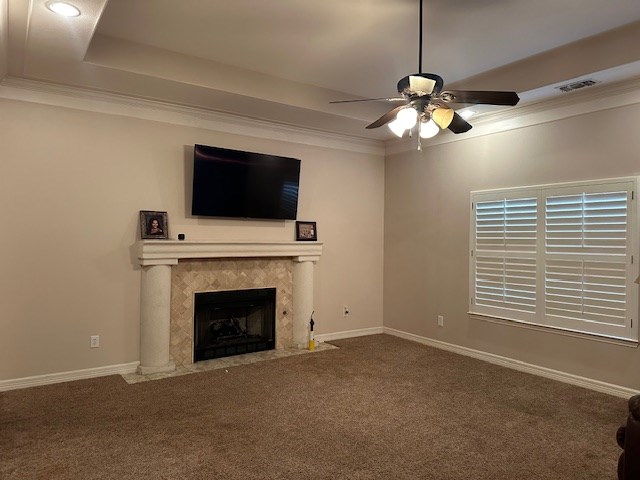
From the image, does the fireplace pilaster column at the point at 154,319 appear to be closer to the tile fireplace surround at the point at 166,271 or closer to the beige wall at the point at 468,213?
the tile fireplace surround at the point at 166,271

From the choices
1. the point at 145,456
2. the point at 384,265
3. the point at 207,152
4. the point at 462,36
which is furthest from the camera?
the point at 384,265

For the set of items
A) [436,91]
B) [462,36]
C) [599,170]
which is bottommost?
[599,170]

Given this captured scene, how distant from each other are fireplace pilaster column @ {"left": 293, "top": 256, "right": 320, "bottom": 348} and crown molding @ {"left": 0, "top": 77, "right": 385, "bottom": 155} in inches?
61.4

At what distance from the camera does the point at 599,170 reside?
4035 millimetres

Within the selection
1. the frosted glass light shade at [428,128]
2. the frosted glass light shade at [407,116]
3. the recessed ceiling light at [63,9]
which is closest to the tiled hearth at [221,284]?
the recessed ceiling light at [63,9]

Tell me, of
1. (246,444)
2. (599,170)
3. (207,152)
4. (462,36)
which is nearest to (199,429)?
(246,444)

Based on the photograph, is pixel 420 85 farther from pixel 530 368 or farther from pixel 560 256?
pixel 530 368

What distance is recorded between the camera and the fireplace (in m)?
4.90

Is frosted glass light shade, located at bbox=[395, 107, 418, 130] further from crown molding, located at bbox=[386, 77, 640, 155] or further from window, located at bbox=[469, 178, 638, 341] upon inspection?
window, located at bbox=[469, 178, 638, 341]

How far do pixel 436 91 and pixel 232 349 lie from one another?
3.53 metres

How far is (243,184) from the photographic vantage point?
5.07m

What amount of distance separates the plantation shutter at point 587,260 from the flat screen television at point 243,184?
2868 mm

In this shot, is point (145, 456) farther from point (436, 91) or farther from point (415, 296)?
point (415, 296)

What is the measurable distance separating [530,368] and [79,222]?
4704mm
